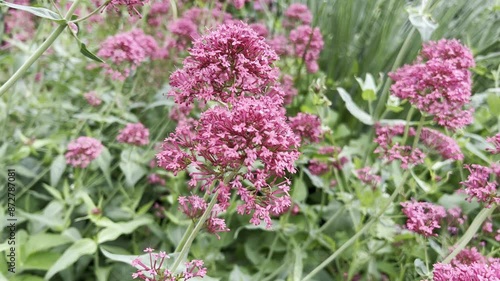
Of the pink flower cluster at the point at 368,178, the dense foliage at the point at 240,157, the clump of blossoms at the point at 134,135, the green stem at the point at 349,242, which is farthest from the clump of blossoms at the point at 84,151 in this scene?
the pink flower cluster at the point at 368,178

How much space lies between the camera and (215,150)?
1247mm

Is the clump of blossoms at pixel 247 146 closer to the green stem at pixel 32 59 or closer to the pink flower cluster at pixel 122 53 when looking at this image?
the green stem at pixel 32 59

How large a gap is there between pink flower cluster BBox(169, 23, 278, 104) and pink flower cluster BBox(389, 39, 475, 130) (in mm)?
841

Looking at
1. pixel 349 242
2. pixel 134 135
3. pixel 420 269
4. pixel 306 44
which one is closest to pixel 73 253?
pixel 134 135

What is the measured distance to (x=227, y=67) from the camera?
1.39 m

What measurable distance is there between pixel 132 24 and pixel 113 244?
1684 millimetres

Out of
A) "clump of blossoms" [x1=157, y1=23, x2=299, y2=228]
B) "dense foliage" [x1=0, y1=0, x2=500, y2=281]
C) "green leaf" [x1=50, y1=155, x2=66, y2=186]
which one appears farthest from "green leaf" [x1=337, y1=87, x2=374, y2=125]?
"green leaf" [x1=50, y1=155, x2=66, y2=186]

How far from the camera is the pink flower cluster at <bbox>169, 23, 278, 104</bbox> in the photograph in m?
1.38

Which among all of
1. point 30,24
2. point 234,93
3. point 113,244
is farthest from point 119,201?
point 30,24

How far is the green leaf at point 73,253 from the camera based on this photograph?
1.99m

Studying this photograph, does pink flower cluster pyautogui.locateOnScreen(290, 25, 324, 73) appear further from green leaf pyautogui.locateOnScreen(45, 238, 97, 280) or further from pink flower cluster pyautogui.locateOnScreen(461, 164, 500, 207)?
green leaf pyautogui.locateOnScreen(45, 238, 97, 280)

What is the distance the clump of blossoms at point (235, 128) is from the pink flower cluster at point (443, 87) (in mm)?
798

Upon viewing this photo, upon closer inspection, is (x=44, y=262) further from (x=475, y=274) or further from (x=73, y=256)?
(x=475, y=274)

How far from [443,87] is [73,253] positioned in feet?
5.26
